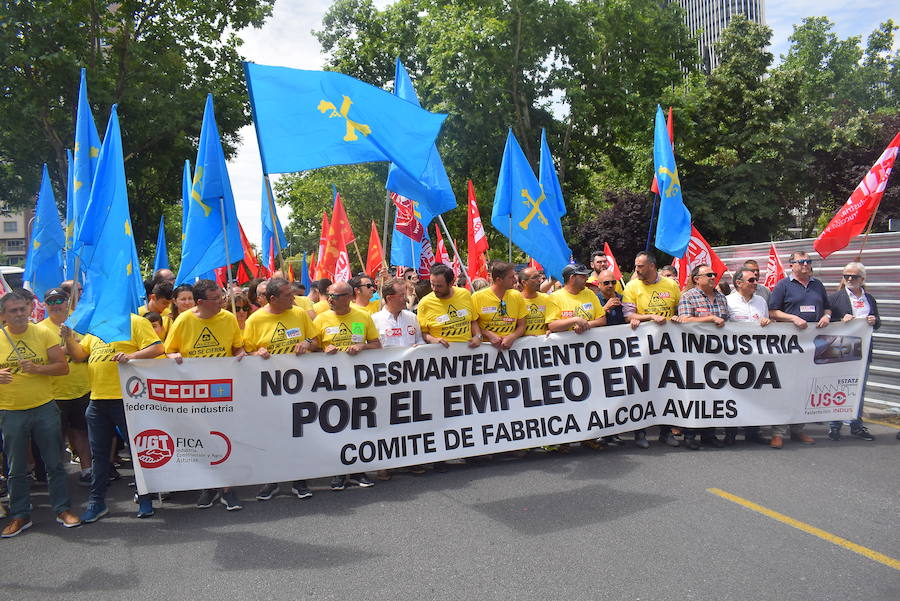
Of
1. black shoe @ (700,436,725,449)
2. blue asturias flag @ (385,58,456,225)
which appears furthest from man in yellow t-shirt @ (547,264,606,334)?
black shoe @ (700,436,725,449)

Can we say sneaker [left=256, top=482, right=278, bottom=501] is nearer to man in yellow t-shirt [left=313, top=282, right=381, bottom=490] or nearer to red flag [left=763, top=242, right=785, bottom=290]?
man in yellow t-shirt [left=313, top=282, right=381, bottom=490]

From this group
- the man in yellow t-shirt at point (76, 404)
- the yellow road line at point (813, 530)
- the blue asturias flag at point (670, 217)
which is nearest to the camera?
the yellow road line at point (813, 530)

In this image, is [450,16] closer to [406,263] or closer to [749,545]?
[406,263]

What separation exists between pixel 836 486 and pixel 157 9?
2273 centimetres

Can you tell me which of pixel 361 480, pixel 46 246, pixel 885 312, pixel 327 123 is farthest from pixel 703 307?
pixel 46 246

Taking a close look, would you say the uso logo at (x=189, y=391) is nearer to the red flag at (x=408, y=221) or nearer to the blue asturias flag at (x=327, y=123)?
the blue asturias flag at (x=327, y=123)

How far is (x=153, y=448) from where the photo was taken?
17.8 ft

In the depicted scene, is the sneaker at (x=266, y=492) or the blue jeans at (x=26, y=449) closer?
the blue jeans at (x=26, y=449)

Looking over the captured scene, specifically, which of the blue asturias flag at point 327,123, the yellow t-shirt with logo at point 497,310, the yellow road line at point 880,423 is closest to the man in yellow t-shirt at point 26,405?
the blue asturias flag at point 327,123

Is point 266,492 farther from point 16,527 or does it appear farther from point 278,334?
point 16,527

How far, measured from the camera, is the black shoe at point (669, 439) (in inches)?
272

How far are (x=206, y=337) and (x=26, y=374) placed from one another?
128cm

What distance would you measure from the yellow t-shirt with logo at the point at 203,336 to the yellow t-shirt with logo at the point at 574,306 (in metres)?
3.05

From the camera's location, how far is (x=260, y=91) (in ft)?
19.1
